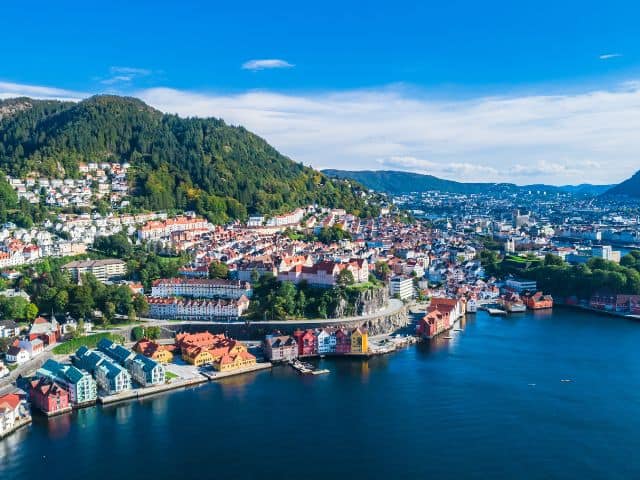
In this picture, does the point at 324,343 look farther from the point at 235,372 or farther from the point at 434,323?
the point at 434,323

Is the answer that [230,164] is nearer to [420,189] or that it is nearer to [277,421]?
[277,421]

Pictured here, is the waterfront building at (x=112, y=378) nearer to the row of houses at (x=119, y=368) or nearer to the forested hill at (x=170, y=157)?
the row of houses at (x=119, y=368)

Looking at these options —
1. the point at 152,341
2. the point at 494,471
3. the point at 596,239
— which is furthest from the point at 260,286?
the point at 596,239

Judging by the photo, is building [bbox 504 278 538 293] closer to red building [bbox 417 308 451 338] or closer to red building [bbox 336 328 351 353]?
red building [bbox 417 308 451 338]

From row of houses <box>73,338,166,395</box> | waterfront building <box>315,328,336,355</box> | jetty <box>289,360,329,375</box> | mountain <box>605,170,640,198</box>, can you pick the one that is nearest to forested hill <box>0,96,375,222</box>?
waterfront building <box>315,328,336,355</box>

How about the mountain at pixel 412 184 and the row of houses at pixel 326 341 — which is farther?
the mountain at pixel 412 184

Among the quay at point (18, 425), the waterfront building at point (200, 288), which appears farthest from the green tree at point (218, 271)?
the quay at point (18, 425)

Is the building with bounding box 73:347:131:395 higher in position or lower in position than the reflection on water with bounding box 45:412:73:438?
higher
